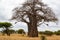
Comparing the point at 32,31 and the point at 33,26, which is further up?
the point at 33,26

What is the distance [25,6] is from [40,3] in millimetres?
1972

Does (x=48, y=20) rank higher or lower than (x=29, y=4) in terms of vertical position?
lower

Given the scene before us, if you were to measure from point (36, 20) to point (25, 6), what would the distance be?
2.28 m

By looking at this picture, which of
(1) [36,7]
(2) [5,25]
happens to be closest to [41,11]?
(1) [36,7]

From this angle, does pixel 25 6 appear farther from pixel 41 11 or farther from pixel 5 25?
pixel 5 25

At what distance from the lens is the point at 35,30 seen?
110 feet

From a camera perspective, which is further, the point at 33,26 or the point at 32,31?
the point at 32,31

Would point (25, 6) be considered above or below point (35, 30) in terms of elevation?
above

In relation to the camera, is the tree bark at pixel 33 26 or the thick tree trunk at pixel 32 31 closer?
the tree bark at pixel 33 26

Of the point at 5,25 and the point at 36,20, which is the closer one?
the point at 36,20

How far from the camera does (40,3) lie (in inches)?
1312

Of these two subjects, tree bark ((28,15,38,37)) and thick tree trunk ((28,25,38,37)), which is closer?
tree bark ((28,15,38,37))

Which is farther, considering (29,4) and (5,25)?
(5,25)

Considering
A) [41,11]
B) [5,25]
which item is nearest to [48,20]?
[41,11]
